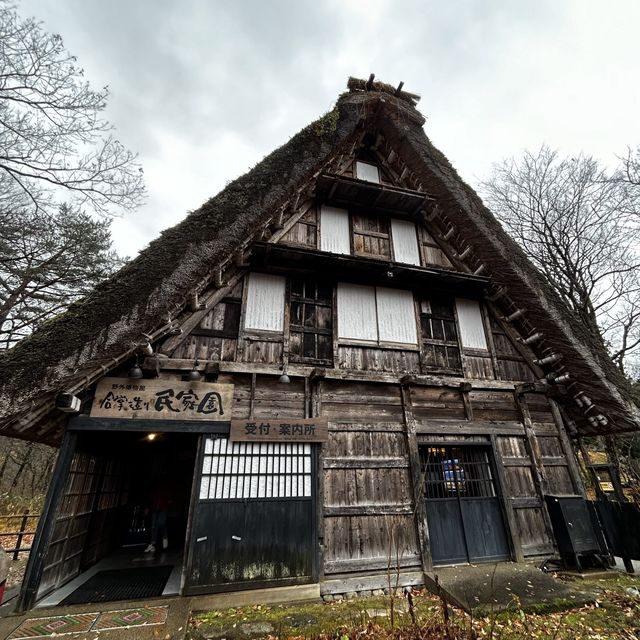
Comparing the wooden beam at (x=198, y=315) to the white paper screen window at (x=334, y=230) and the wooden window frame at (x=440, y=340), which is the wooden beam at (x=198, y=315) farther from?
the wooden window frame at (x=440, y=340)

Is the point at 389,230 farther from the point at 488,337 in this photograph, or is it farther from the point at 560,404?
the point at 560,404

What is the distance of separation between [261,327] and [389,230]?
4.37 metres

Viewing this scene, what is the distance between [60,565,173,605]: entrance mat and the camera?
16.0 feet

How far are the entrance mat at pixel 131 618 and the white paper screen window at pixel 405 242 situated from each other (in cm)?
782

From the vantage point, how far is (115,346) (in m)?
4.88

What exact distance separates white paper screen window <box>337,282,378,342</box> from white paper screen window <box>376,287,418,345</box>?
6.7 inches

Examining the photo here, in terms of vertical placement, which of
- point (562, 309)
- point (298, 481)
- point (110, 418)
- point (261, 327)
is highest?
point (562, 309)

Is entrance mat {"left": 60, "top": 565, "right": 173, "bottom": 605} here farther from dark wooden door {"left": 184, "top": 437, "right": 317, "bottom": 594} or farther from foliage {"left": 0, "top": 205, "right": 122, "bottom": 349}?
foliage {"left": 0, "top": 205, "right": 122, "bottom": 349}

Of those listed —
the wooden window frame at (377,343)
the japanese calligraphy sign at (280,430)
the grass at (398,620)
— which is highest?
the wooden window frame at (377,343)

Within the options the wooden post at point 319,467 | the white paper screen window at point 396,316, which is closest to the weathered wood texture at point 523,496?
the white paper screen window at point 396,316

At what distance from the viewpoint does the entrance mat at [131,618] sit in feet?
13.3

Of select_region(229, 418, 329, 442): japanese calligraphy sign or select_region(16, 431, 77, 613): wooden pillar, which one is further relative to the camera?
select_region(229, 418, 329, 442): japanese calligraphy sign

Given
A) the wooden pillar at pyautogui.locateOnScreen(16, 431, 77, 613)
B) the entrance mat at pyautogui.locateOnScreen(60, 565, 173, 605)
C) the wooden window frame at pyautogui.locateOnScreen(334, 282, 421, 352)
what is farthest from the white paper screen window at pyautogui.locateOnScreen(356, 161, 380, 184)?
the entrance mat at pyautogui.locateOnScreen(60, 565, 173, 605)

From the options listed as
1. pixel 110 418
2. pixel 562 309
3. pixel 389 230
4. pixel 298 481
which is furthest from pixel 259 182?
pixel 562 309
